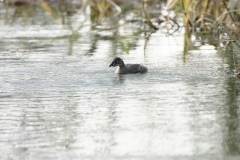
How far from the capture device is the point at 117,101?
26.3 feet

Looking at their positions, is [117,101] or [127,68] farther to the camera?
[127,68]

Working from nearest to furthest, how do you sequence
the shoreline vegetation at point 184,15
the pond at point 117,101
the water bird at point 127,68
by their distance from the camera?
the pond at point 117,101 < the water bird at point 127,68 < the shoreline vegetation at point 184,15

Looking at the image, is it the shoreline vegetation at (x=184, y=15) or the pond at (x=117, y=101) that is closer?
the pond at (x=117, y=101)

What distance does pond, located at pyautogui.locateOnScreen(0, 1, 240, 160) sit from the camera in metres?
6.20

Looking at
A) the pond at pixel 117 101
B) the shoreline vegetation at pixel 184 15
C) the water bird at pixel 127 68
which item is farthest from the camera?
the shoreline vegetation at pixel 184 15

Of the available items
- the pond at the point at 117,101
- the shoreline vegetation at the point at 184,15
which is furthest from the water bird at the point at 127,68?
the shoreline vegetation at the point at 184,15

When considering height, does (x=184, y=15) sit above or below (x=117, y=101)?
above

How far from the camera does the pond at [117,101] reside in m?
6.20

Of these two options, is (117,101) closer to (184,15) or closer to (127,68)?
(127,68)

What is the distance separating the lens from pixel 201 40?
45.4ft

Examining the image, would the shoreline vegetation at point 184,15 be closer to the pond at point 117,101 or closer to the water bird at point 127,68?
the pond at point 117,101

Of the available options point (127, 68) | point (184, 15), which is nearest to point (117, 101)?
point (127, 68)

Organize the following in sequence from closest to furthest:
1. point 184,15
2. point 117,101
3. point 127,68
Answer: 1. point 117,101
2. point 127,68
3. point 184,15

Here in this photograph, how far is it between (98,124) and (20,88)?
2.12m
